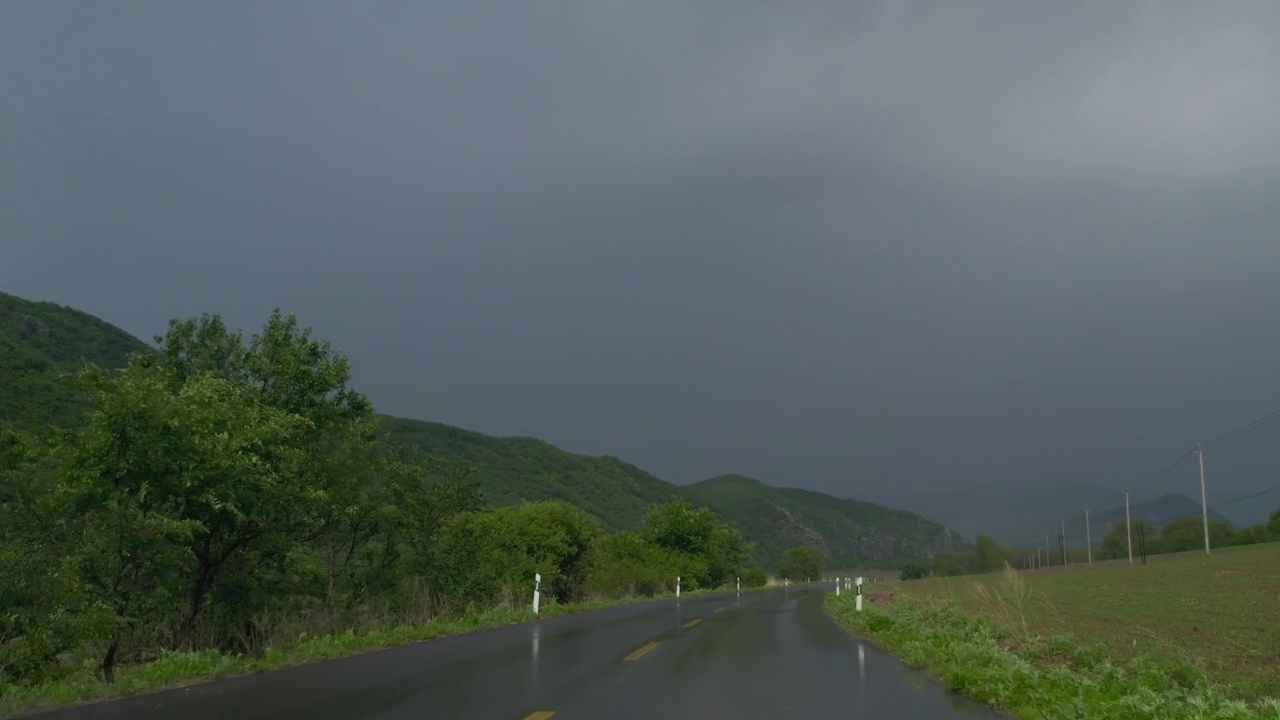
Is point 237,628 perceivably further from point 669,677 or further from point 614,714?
point 614,714

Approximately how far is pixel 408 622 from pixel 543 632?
131 inches

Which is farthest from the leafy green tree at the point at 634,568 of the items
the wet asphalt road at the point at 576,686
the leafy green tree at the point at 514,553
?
the wet asphalt road at the point at 576,686

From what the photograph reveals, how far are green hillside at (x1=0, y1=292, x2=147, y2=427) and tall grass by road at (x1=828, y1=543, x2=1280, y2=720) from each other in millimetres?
20425

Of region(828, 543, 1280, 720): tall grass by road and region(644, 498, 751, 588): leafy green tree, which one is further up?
region(644, 498, 751, 588): leafy green tree

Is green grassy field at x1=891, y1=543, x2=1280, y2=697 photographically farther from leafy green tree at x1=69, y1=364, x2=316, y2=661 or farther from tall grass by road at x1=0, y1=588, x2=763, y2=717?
leafy green tree at x1=69, y1=364, x2=316, y2=661

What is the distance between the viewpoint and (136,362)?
16.2m

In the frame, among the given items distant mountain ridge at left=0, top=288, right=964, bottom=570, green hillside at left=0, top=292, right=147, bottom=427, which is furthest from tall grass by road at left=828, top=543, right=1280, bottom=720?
green hillside at left=0, top=292, right=147, bottom=427

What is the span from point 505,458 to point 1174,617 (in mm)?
75157

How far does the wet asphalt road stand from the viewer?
28.7 ft

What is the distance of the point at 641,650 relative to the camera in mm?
14828

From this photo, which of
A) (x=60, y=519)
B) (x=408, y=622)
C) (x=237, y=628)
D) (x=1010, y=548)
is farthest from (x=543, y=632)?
(x=1010, y=548)

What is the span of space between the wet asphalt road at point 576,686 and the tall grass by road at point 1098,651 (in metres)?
0.71

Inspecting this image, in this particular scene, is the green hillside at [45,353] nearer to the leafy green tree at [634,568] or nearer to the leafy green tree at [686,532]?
the leafy green tree at [634,568]

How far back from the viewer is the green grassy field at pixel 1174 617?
621 inches
